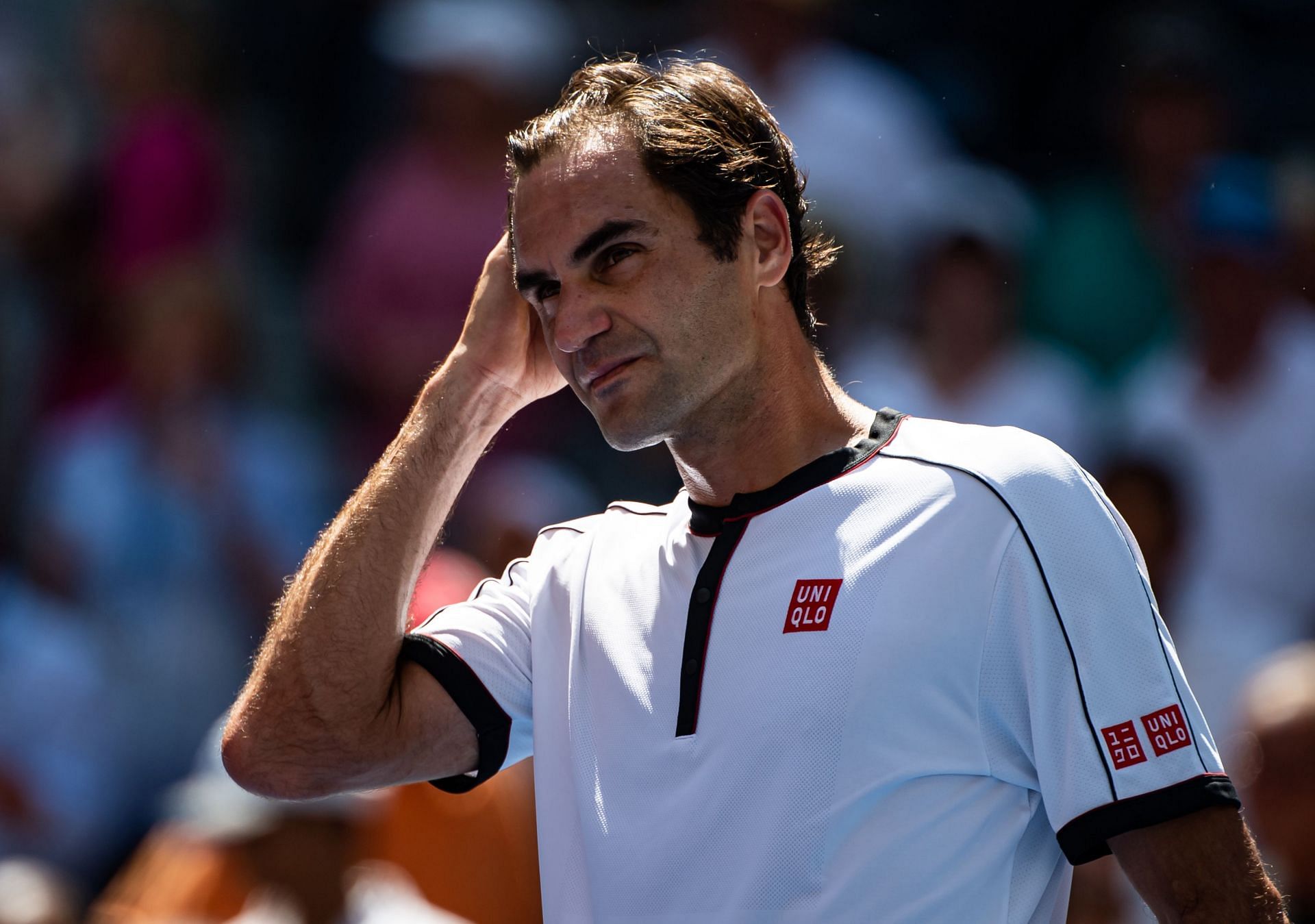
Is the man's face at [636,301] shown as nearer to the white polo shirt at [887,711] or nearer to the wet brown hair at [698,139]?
the wet brown hair at [698,139]

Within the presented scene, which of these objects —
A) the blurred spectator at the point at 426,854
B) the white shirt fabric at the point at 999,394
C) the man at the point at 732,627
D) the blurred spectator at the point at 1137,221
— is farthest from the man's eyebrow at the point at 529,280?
the blurred spectator at the point at 1137,221

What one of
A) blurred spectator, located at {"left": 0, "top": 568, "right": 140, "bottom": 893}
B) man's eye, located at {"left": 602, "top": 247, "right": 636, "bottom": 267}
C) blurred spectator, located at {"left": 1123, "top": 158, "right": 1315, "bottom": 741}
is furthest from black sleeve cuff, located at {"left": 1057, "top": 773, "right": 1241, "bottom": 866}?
blurred spectator, located at {"left": 0, "top": 568, "right": 140, "bottom": 893}

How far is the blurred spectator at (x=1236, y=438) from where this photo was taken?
5.50m

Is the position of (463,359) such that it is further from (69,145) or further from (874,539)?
(69,145)

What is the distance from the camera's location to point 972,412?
6.01 m

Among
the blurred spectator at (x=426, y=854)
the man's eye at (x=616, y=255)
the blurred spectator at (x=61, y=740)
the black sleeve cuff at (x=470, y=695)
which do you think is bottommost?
the blurred spectator at (x=61, y=740)

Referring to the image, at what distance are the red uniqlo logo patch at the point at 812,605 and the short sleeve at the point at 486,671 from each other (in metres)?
0.57

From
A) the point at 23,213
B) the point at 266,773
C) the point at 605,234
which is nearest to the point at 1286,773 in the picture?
the point at 605,234

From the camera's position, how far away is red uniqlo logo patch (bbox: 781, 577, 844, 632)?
2.44 meters

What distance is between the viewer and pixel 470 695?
9.25ft

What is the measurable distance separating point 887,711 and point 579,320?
0.82 m

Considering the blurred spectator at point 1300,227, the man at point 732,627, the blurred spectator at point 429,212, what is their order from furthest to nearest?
the blurred spectator at point 429,212, the blurred spectator at point 1300,227, the man at point 732,627

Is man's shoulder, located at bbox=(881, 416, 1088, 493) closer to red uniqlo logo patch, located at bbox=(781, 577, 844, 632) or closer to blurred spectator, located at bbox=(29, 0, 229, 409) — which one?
red uniqlo logo patch, located at bbox=(781, 577, 844, 632)

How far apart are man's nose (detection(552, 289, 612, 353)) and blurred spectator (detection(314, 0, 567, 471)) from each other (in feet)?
14.1
